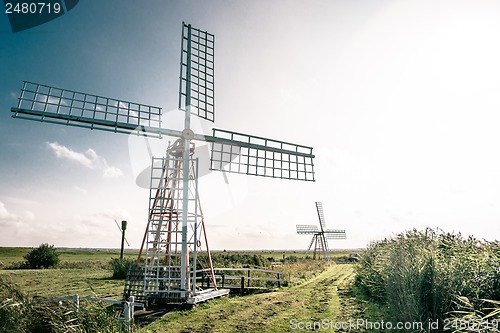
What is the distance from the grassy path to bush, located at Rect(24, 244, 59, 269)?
3369 centimetres

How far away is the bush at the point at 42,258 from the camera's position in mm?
37094

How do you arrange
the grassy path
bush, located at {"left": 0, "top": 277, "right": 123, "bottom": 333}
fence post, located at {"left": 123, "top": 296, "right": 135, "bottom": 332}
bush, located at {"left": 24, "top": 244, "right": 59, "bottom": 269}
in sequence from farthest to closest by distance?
bush, located at {"left": 24, "top": 244, "right": 59, "bottom": 269}
the grassy path
fence post, located at {"left": 123, "top": 296, "right": 135, "bottom": 332}
bush, located at {"left": 0, "top": 277, "right": 123, "bottom": 333}

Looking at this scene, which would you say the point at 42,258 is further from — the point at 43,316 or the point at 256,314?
the point at 43,316

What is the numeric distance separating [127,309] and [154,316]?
3152 millimetres

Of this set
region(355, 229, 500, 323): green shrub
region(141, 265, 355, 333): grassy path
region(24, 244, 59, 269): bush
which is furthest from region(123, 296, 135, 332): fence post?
region(24, 244, 59, 269): bush

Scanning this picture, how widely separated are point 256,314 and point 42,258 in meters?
37.1

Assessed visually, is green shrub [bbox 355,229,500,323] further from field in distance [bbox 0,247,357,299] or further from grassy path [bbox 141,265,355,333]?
field in distance [bbox 0,247,357,299]

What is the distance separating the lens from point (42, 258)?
122 ft

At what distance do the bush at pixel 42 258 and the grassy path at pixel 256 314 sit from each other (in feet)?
111

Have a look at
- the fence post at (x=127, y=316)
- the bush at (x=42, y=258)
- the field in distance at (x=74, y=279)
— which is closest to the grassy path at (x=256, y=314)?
the fence post at (x=127, y=316)

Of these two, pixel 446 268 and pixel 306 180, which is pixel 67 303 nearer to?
pixel 446 268

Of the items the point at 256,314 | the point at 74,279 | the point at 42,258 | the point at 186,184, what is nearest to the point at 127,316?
the point at 256,314

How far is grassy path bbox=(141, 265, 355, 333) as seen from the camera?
9211mm

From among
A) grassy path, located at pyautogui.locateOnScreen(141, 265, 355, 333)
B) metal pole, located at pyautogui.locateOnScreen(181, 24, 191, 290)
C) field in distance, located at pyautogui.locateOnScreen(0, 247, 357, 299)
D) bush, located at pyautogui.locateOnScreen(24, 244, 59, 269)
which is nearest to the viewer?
grassy path, located at pyautogui.locateOnScreen(141, 265, 355, 333)
